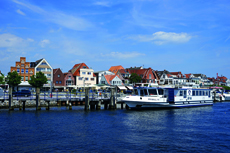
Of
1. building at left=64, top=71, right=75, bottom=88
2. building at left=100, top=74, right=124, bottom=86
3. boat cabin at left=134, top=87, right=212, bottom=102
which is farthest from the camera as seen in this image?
building at left=100, top=74, right=124, bottom=86

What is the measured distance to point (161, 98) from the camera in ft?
167

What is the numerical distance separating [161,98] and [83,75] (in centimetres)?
5996

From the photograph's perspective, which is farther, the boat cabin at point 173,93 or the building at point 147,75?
the building at point 147,75

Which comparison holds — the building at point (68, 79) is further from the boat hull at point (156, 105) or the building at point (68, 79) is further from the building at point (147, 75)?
the boat hull at point (156, 105)

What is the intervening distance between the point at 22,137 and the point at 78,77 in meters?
79.1

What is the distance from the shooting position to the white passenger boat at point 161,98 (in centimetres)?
4900

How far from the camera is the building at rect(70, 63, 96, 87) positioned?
105 m

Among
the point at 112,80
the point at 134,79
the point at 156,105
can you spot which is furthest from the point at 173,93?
the point at 134,79

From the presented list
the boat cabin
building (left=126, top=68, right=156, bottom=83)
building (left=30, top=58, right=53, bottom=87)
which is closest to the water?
the boat cabin

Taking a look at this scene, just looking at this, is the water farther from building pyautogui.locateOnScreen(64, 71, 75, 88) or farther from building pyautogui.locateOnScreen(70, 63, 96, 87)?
building pyautogui.locateOnScreen(70, 63, 96, 87)

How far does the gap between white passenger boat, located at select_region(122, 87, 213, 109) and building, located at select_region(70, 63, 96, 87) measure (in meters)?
54.5

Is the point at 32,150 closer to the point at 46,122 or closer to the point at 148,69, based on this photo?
the point at 46,122

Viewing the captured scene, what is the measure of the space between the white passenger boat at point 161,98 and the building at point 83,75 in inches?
2145

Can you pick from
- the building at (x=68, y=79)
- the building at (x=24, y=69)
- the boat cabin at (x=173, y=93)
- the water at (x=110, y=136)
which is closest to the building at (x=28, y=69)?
the building at (x=24, y=69)
